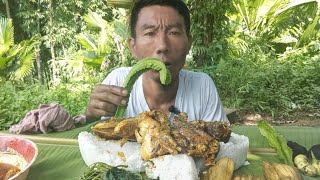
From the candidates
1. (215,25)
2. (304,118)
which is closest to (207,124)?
(304,118)

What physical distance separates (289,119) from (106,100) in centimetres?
497

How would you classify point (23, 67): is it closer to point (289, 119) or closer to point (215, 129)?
point (289, 119)

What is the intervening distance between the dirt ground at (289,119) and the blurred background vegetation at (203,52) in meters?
A: 0.13

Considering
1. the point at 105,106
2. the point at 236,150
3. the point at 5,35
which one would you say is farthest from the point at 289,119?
the point at 5,35

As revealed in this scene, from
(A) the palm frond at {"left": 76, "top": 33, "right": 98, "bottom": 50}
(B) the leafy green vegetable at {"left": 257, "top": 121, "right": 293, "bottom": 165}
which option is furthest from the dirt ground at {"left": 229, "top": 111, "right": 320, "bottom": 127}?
(A) the palm frond at {"left": 76, "top": 33, "right": 98, "bottom": 50}

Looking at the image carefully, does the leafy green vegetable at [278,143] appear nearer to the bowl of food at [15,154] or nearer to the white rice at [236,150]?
the white rice at [236,150]

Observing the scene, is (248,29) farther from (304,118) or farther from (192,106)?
(192,106)

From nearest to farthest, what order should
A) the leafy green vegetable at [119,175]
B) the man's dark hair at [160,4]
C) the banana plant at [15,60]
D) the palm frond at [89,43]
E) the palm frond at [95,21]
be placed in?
the leafy green vegetable at [119,175]
the man's dark hair at [160,4]
the banana plant at [15,60]
the palm frond at [95,21]
the palm frond at [89,43]

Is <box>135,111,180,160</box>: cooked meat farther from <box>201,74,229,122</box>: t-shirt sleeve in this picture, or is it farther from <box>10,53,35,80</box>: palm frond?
<box>10,53,35,80</box>: palm frond

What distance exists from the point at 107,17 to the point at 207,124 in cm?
1171

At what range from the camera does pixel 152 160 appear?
167 cm

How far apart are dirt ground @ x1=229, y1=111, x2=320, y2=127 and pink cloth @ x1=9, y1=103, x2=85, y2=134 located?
3.67 m

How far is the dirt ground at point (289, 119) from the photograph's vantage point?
236 inches

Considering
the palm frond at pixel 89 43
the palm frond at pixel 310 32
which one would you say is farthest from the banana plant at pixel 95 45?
the palm frond at pixel 310 32
